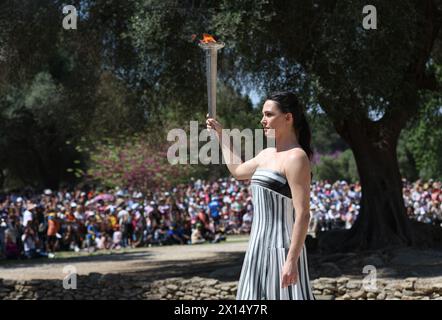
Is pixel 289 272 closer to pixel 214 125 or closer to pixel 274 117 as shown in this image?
pixel 274 117

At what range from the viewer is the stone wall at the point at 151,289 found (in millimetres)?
12562

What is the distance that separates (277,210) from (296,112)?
2.16 feet

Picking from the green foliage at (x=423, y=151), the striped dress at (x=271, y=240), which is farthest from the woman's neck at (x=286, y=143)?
the green foliage at (x=423, y=151)

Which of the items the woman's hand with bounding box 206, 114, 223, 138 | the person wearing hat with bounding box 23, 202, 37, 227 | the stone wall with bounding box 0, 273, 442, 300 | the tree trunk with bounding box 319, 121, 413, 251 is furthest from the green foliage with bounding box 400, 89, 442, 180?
the woman's hand with bounding box 206, 114, 223, 138

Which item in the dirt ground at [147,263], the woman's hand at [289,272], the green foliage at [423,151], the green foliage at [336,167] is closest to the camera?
the woman's hand at [289,272]

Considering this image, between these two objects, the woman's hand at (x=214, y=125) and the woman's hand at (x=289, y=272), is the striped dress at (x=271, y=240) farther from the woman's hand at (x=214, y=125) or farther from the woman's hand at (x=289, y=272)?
the woman's hand at (x=214, y=125)

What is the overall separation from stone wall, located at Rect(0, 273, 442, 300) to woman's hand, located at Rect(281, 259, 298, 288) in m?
7.52

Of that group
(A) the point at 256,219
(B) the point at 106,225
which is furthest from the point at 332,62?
(B) the point at 106,225

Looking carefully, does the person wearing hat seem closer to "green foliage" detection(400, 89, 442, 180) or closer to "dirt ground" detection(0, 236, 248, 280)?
"dirt ground" detection(0, 236, 248, 280)

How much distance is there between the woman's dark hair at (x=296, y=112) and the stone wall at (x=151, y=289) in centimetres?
747

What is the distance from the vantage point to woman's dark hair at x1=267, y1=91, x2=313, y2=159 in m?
5.18

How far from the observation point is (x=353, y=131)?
17594mm
